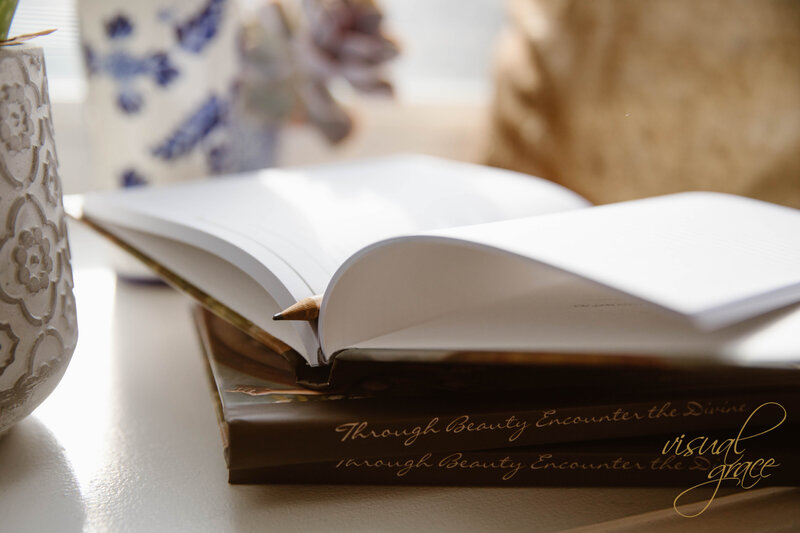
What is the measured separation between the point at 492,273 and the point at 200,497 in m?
0.16

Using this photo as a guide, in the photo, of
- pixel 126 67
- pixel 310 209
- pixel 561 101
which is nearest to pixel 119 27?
pixel 126 67

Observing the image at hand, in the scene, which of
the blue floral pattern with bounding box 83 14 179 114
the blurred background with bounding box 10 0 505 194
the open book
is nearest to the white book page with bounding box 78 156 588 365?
the open book

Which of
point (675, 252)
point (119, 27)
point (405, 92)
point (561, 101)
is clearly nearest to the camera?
point (675, 252)

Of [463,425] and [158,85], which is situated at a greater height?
[158,85]

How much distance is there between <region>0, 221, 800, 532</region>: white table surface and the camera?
0.29 m

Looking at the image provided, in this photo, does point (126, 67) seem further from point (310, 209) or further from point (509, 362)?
point (509, 362)

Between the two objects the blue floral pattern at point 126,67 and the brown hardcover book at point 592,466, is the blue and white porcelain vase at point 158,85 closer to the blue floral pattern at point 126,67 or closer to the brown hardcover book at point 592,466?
the blue floral pattern at point 126,67

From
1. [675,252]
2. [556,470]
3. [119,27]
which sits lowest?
[556,470]

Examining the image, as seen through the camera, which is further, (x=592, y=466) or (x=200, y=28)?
(x=200, y=28)

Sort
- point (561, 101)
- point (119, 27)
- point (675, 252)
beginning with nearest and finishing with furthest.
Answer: point (675, 252) → point (119, 27) → point (561, 101)

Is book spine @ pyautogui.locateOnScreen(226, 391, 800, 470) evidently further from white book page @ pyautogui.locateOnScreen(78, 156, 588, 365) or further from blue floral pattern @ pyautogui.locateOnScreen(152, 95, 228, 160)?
blue floral pattern @ pyautogui.locateOnScreen(152, 95, 228, 160)

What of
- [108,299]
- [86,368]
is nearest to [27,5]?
[108,299]

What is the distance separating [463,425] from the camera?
0.30 metres

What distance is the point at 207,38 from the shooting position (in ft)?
1.91
